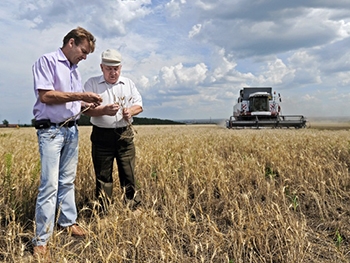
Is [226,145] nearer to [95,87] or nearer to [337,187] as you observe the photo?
[337,187]

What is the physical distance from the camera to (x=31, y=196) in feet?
12.3

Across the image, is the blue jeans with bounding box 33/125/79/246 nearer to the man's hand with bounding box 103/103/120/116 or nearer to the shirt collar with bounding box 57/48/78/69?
the man's hand with bounding box 103/103/120/116

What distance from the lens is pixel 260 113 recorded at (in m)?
21.3

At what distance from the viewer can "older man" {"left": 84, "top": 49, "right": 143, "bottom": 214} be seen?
11.8 ft

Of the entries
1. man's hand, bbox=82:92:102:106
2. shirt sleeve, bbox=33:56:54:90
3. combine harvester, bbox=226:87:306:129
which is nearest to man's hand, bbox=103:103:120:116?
man's hand, bbox=82:92:102:106

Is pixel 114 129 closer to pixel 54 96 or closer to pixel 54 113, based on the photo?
pixel 54 113

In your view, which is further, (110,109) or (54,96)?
(110,109)

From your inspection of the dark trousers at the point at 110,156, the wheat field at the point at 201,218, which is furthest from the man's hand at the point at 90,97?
the wheat field at the point at 201,218

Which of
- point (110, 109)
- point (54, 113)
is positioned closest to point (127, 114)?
point (110, 109)

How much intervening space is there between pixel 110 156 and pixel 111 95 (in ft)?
2.43

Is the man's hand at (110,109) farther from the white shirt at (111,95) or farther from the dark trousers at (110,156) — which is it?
the dark trousers at (110,156)

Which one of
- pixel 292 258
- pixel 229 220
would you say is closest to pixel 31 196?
pixel 229 220

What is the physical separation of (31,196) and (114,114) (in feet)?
4.90

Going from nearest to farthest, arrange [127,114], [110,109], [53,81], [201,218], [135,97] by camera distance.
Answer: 1. [53,81]
2. [110,109]
3. [127,114]
4. [201,218]
5. [135,97]
